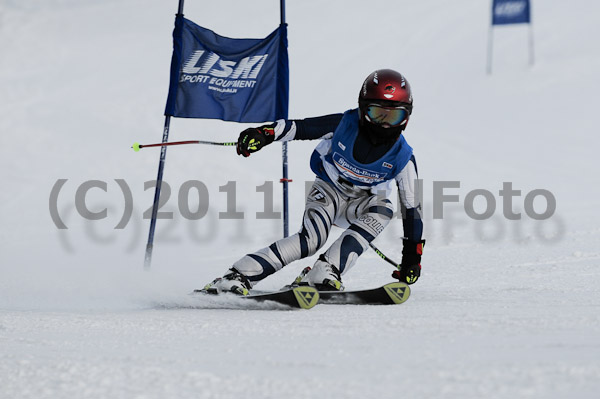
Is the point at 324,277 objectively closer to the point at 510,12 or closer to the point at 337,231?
the point at 337,231

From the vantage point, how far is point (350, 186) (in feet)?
13.8

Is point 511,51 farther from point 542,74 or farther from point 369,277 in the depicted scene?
point 369,277

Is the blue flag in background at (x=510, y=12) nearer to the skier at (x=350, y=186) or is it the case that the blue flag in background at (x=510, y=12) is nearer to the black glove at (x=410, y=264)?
the skier at (x=350, y=186)

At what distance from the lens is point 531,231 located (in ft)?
23.4

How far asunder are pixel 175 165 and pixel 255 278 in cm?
822

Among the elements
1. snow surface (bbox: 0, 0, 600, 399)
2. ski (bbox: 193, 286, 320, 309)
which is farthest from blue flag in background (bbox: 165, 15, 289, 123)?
ski (bbox: 193, 286, 320, 309)

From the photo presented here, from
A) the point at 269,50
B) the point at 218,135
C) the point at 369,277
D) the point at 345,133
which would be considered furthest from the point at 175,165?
the point at 345,133

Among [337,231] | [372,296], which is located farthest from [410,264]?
[337,231]

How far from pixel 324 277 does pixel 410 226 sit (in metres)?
0.61

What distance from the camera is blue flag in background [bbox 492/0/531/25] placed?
15.9 meters

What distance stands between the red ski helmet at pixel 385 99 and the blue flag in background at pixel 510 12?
43.5 feet

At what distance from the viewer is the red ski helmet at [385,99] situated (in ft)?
12.5

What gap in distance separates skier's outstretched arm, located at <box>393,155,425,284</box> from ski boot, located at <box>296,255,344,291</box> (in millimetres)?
378

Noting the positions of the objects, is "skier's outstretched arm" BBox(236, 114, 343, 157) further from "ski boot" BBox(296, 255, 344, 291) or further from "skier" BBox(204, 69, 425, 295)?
"ski boot" BBox(296, 255, 344, 291)
